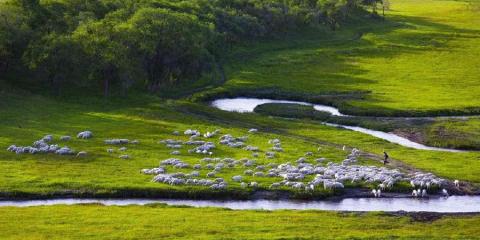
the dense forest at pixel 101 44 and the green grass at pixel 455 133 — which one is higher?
the dense forest at pixel 101 44

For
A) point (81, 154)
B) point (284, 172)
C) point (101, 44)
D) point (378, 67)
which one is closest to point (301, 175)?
point (284, 172)

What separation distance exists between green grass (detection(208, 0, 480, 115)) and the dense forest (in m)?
7.89

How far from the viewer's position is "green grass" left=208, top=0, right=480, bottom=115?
4099 inches

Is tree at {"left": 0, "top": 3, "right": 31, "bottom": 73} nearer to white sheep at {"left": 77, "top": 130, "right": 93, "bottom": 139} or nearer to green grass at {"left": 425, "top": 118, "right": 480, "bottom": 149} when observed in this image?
white sheep at {"left": 77, "top": 130, "right": 93, "bottom": 139}

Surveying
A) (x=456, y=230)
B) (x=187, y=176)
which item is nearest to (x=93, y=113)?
(x=187, y=176)

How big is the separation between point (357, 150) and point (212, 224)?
26748 mm

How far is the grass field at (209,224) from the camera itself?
51375 millimetres

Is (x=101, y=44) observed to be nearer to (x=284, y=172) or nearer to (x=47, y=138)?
(x=47, y=138)

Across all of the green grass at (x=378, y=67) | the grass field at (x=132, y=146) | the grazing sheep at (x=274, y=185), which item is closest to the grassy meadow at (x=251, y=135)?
the grass field at (x=132, y=146)

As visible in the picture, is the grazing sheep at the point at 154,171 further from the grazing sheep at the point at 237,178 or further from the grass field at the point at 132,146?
the grazing sheep at the point at 237,178

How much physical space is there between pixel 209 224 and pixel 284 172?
49.8ft

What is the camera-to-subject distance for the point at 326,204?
61.3 meters

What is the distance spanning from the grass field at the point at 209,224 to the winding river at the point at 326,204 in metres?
2.36

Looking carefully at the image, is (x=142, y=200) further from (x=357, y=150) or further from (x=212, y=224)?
(x=357, y=150)
